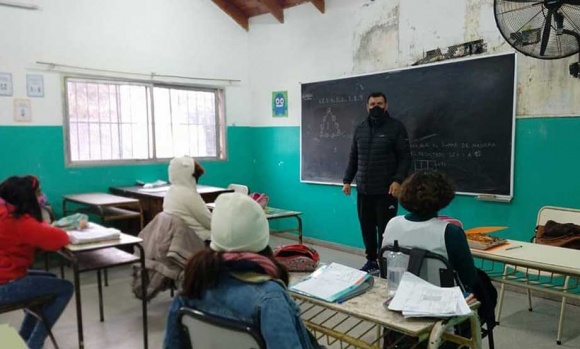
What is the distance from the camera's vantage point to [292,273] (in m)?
2.06

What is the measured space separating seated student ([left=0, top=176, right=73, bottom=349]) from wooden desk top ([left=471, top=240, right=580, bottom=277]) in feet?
7.47

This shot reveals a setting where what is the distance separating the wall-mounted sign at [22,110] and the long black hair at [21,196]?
7.87 feet

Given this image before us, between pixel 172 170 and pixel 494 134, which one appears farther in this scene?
pixel 494 134

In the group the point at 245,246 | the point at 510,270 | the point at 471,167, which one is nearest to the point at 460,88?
the point at 471,167

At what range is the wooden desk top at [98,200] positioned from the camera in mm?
4223

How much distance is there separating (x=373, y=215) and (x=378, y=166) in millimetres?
460

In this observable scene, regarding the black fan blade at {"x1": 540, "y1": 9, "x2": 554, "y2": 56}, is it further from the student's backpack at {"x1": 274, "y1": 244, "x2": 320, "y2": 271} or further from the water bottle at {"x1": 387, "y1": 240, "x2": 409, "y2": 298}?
the student's backpack at {"x1": 274, "y1": 244, "x2": 320, "y2": 271}

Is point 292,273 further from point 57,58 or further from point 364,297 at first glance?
point 57,58

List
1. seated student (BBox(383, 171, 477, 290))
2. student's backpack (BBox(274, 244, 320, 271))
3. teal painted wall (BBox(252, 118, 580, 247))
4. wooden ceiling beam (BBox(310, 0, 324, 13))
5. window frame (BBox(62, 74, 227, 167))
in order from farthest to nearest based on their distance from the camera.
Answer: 1. wooden ceiling beam (BBox(310, 0, 324, 13))
2. window frame (BBox(62, 74, 227, 167))
3. teal painted wall (BBox(252, 118, 580, 247))
4. student's backpack (BBox(274, 244, 320, 271))
5. seated student (BBox(383, 171, 477, 290))

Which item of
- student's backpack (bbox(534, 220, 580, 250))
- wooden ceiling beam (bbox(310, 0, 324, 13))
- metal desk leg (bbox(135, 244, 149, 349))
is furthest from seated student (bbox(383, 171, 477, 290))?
wooden ceiling beam (bbox(310, 0, 324, 13))

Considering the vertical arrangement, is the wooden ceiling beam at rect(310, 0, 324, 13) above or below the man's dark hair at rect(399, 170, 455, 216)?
above

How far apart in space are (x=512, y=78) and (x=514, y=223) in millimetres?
1150

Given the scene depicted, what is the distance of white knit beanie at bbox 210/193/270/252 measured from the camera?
1354 mm

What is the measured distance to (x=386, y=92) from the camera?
4602mm
